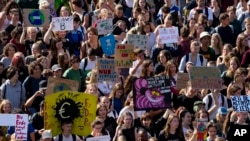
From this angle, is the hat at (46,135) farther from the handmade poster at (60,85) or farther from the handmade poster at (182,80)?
the handmade poster at (182,80)

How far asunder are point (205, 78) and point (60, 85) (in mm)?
2365

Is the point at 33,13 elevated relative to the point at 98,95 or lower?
elevated

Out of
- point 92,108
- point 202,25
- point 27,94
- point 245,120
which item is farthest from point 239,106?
point 202,25

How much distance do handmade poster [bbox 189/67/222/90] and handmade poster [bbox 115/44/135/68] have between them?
5.14ft

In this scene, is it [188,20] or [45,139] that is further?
[188,20]

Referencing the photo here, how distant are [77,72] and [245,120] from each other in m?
3.41

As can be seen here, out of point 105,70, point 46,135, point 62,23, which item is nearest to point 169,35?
point 62,23

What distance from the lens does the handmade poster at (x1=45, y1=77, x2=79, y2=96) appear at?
68.3 ft

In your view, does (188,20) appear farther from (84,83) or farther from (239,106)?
(239,106)

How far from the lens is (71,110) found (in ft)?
65.0

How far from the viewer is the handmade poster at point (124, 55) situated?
75.4 feet

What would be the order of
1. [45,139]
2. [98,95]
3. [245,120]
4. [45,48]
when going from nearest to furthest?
[45,139], [245,120], [98,95], [45,48]

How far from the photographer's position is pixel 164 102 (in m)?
21.0

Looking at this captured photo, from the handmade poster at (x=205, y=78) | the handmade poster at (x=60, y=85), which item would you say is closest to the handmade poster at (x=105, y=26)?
the handmade poster at (x=205, y=78)
